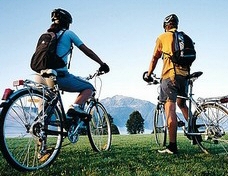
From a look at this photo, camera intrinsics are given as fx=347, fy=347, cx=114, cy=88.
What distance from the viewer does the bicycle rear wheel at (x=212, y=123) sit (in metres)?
6.10

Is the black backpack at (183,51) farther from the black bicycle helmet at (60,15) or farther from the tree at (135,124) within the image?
the tree at (135,124)

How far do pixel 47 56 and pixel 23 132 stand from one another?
1.20m

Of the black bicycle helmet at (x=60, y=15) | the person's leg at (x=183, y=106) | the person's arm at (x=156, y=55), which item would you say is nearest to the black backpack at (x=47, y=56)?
the black bicycle helmet at (x=60, y=15)

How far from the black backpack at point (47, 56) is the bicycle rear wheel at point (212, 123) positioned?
282cm

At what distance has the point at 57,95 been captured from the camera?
17.5 feet

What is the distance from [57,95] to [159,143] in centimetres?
430

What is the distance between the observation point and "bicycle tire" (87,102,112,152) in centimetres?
742

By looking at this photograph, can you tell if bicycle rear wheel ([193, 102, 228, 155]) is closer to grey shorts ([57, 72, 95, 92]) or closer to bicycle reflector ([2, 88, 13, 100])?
grey shorts ([57, 72, 95, 92])

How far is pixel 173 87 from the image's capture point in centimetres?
689

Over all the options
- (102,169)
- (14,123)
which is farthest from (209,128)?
(14,123)

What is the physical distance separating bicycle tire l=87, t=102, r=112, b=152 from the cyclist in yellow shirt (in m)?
1.32

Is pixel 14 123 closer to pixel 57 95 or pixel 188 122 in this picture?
pixel 57 95

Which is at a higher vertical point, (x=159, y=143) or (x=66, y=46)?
(x=66, y=46)

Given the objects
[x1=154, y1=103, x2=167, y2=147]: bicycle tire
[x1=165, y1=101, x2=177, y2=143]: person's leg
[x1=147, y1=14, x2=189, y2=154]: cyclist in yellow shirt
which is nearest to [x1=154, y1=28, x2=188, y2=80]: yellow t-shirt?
[x1=147, y1=14, x2=189, y2=154]: cyclist in yellow shirt
